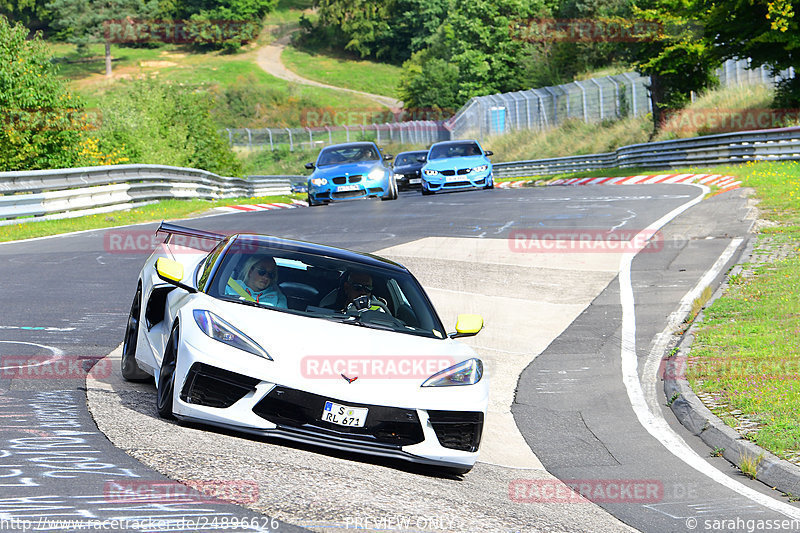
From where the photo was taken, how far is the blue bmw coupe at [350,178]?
26.8 m

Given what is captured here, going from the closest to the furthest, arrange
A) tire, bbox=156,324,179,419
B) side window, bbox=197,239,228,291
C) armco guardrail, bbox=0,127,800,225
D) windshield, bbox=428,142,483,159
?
1. tire, bbox=156,324,179,419
2. side window, bbox=197,239,228,291
3. armco guardrail, bbox=0,127,800,225
4. windshield, bbox=428,142,483,159

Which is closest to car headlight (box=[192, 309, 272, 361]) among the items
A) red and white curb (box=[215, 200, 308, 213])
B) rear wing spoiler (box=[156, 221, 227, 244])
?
rear wing spoiler (box=[156, 221, 227, 244])

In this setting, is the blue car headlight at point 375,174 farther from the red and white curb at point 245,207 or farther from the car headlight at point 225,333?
the car headlight at point 225,333

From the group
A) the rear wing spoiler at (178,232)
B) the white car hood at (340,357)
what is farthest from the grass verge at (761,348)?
the rear wing spoiler at (178,232)

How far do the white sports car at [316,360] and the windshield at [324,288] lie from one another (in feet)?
0.03

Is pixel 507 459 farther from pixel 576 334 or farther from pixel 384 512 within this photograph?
pixel 576 334

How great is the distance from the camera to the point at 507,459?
302 inches

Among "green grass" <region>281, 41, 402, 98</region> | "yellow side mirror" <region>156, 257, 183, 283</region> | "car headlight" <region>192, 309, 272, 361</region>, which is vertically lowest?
"car headlight" <region>192, 309, 272, 361</region>

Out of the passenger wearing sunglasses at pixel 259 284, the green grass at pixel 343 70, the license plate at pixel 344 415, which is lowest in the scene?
the license plate at pixel 344 415

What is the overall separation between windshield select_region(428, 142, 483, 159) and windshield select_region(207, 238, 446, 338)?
23350 mm

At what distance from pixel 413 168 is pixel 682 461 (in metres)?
30.2

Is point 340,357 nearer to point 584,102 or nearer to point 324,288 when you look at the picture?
point 324,288

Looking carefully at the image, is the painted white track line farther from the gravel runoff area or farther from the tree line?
the tree line

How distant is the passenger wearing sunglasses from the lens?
282 inches
